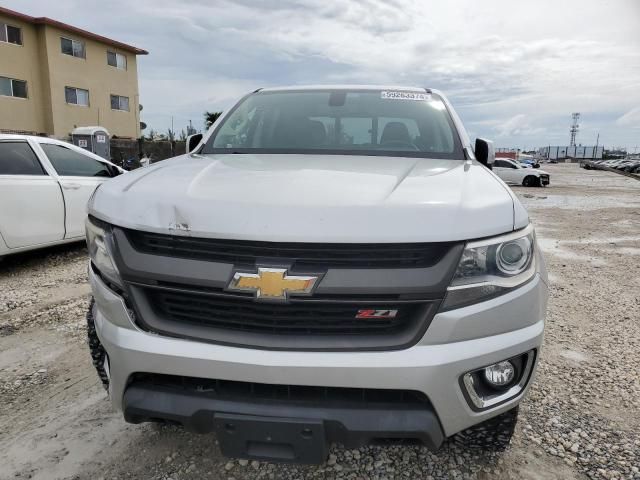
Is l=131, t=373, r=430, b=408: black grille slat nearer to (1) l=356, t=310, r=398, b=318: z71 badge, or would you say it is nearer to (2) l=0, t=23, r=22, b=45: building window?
(1) l=356, t=310, r=398, b=318: z71 badge

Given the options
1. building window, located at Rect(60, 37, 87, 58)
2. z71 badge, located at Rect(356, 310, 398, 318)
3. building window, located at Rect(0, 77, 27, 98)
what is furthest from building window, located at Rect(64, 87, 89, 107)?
z71 badge, located at Rect(356, 310, 398, 318)

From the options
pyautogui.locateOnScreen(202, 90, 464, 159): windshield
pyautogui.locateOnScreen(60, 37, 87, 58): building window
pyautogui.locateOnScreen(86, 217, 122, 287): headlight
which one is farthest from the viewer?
pyautogui.locateOnScreen(60, 37, 87, 58): building window

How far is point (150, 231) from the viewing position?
1.76m

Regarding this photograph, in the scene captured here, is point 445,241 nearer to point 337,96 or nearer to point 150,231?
point 150,231

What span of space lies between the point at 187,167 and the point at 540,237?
7752 millimetres

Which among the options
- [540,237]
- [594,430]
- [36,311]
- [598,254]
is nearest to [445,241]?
[594,430]

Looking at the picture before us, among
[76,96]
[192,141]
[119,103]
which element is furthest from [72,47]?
[192,141]

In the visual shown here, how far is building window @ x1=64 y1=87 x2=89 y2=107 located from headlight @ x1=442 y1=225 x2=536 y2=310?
3018 cm

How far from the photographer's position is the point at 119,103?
3073cm

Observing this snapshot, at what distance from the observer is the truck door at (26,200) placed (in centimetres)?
495

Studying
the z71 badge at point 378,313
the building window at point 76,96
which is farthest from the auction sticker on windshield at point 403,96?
the building window at point 76,96

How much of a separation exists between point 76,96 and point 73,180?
25772 mm

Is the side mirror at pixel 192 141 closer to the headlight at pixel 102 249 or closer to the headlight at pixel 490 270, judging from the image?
the headlight at pixel 102 249

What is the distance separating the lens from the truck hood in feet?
5.31
